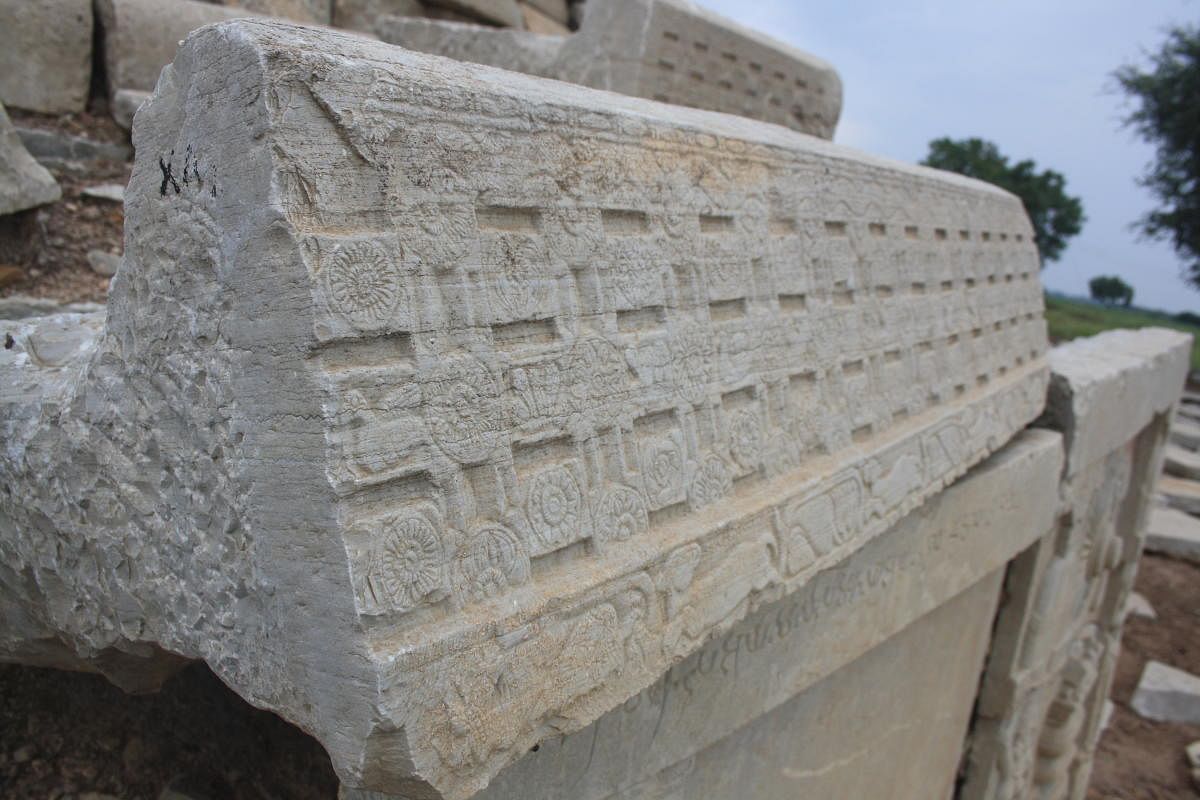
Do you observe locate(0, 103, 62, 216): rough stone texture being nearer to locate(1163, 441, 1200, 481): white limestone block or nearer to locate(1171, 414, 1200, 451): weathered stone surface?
locate(1163, 441, 1200, 481): white limestone block

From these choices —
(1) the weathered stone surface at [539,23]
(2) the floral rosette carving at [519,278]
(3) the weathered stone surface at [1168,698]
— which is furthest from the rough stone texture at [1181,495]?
(2) the floral rosette carving at [519,278]

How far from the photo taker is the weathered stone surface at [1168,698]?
566cm

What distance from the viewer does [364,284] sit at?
1.00 meters

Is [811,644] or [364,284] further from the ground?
[364,284]

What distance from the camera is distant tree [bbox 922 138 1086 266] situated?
15656mm

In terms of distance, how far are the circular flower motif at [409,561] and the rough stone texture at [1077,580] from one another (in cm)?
295

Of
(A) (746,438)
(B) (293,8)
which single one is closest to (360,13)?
(B) (293,8)

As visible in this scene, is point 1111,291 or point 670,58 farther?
point 1111,291

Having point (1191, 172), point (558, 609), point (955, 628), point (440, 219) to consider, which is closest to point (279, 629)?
point (558, 609)

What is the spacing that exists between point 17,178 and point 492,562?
232 centimetres

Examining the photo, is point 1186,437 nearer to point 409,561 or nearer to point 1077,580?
point 1077,580

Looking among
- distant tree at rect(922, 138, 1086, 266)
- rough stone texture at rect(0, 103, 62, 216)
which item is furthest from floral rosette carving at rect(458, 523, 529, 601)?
distant tree at rect(922, 138, 1086, 266)

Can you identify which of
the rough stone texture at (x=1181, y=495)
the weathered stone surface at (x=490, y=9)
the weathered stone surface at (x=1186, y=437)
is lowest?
the rough stone texture at (x=1181, y=495)

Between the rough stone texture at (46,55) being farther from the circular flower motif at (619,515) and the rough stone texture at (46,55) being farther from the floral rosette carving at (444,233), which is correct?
the circular flower motif at (619,515)
